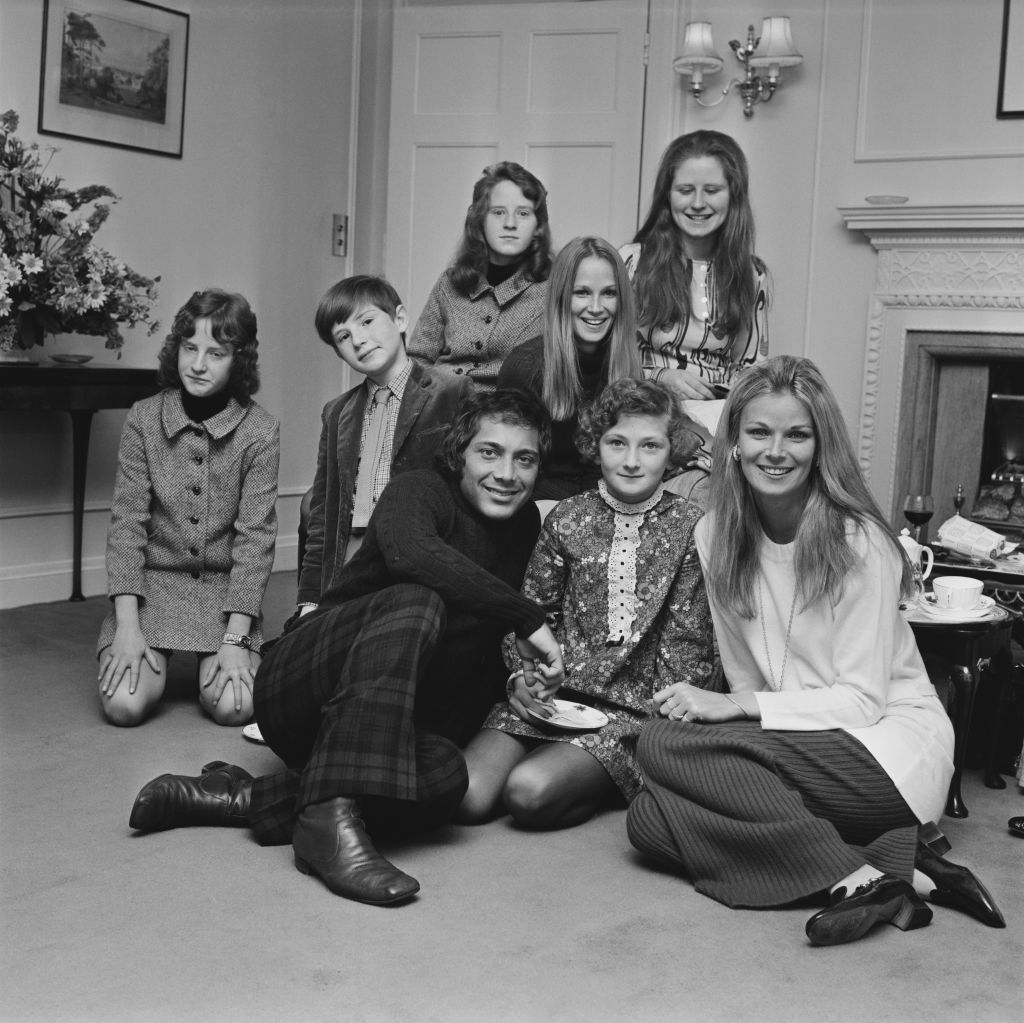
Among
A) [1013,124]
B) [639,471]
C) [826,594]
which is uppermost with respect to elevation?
[1013,124]

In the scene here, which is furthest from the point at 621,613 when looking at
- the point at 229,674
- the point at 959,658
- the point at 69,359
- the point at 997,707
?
the point at 69,359

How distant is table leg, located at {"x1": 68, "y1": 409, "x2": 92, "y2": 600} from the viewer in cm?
430

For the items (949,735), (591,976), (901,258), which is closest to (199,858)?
(591,976)

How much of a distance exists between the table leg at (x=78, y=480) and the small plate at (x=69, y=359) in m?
0.16

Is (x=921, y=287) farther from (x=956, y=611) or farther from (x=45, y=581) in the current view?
(x=45, y=581)

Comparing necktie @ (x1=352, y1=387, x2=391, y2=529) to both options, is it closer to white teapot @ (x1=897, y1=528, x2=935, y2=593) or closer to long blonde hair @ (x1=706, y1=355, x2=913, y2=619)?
long blonde hair @ (x1=706, y1=355, x2=913, y2=619)

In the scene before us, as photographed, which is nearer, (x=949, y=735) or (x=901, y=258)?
(x=949, y=735)

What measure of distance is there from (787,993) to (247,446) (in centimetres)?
196

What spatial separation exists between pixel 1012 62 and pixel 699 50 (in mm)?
1129

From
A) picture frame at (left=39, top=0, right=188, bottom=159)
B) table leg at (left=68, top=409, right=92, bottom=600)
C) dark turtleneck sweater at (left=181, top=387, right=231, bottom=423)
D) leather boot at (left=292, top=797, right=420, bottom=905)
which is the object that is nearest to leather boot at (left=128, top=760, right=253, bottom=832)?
leather boot at (left=292, top=797, right=420, bottom=905)

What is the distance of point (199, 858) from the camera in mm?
2195

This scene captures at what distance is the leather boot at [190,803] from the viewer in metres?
2.30

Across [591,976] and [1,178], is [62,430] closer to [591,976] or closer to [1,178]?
[1,178]

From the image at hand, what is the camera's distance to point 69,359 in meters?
4.22
